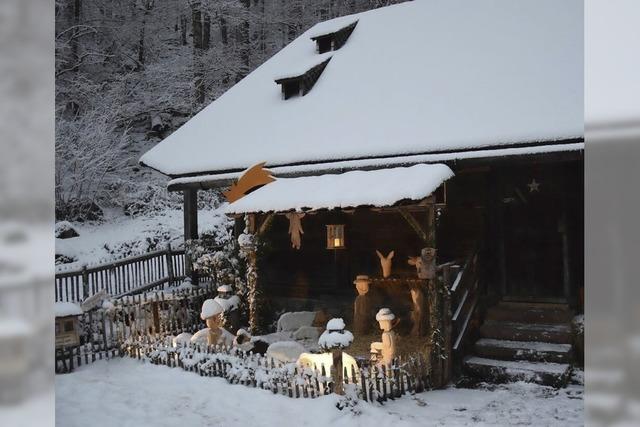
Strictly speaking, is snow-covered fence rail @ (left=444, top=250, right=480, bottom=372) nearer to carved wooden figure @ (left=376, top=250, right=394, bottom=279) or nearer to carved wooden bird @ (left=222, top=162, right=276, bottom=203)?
carved wooden figure @ (left=376, top=250, right=394, bottom=279)

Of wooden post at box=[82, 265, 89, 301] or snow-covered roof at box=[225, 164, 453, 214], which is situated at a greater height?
snow-covered roof at box=[225, 164, 453, 214]

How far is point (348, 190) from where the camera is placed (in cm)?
879

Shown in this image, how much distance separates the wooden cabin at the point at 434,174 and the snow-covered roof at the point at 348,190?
0.04 metres

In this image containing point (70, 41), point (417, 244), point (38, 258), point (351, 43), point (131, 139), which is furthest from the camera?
point (131, 139)

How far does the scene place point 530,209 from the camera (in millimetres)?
9945

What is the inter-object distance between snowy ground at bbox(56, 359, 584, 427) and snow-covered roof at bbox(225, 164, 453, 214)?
8.88 feet

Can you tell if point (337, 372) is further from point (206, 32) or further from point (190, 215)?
point (206, 32)

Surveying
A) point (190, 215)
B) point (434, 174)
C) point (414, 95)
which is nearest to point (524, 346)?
point (434, 174)

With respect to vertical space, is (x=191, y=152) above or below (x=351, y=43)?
below

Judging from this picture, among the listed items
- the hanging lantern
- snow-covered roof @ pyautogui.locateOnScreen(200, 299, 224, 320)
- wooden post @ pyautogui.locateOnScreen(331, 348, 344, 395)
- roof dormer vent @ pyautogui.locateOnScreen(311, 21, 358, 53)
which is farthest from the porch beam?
roof dormer vent @ pyautogui.locateOnScreen(311, 21, 358, 53)

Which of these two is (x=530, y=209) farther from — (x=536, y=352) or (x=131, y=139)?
(x=131, y=139)

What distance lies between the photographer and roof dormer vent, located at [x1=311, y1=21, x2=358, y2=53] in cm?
1429

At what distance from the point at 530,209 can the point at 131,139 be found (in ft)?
58.9

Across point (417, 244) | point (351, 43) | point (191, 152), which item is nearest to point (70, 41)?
point (191, 152)
